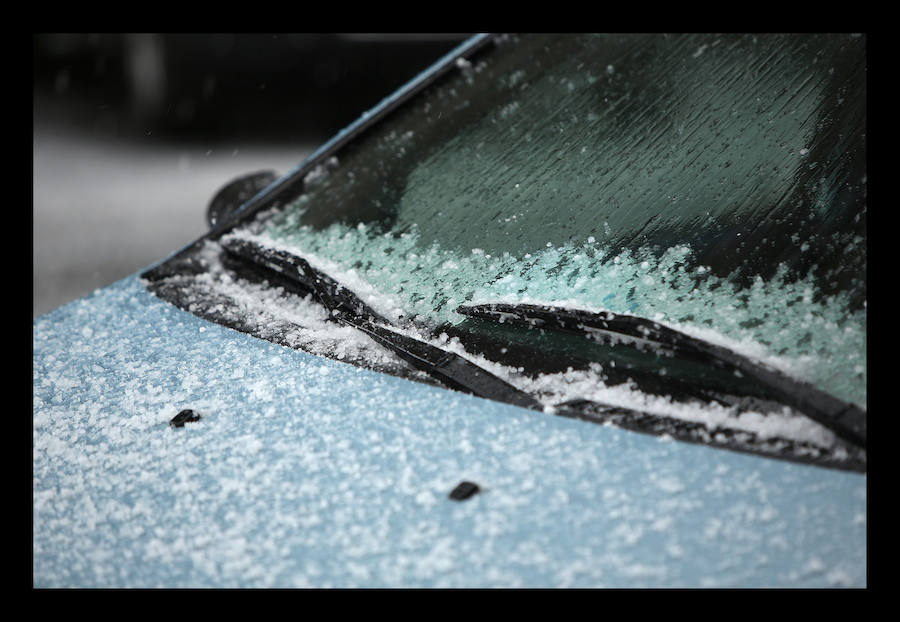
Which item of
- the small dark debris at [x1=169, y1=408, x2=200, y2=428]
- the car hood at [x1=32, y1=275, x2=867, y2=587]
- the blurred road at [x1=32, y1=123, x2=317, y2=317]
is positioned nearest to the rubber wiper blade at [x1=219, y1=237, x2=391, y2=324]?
the car hood at [x1=32, y1=275, x2=867, y2=587]

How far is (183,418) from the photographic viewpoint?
1.36 metres

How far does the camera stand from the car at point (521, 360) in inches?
42.1

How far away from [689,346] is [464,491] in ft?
1.43

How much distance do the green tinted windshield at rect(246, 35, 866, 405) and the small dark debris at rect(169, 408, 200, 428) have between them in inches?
17.6

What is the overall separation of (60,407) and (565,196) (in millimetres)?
1059

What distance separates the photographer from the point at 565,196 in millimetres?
1673

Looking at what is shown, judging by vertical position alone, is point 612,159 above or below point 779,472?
above

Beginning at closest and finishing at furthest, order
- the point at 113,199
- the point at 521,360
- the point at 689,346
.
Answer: the point at 689,346
the point at 521,360
the point at 113,199

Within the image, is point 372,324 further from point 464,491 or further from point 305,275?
point 464,491

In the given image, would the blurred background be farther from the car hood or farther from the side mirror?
the car hood

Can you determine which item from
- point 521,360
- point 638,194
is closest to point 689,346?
point 521,360

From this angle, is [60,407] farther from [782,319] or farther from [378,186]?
[782,319]

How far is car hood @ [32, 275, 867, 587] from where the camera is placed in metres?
1.02

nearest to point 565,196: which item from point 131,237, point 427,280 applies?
point 427,280
